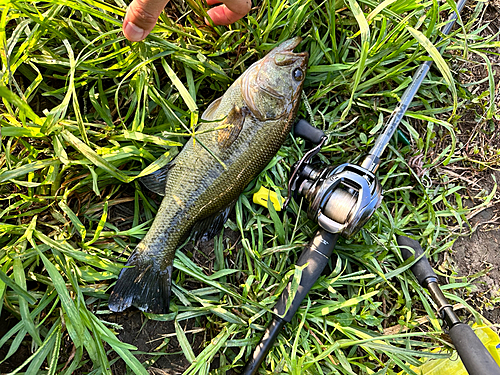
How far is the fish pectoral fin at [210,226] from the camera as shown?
237 cm

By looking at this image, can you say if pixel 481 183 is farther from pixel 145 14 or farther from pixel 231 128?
pixel 145 14

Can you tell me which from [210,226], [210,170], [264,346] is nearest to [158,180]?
[210,170]

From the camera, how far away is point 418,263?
99.2 inches

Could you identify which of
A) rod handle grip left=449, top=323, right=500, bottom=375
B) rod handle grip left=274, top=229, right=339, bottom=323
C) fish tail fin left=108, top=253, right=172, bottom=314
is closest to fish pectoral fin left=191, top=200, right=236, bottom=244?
fish tail fin left=108, top=253, right=172, bottom=314

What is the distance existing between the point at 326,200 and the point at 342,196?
12 cm

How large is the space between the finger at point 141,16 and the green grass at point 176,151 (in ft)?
0.92

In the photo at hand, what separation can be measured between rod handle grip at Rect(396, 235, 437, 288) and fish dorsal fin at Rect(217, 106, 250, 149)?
63.5 inches

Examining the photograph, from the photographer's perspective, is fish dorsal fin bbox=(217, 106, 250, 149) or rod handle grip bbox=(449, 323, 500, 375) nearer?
rod handle grip bbox=(449, 323, 500, 375)

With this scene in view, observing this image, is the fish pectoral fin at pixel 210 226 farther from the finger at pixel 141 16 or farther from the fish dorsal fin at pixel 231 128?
the finger at pixel 141 16

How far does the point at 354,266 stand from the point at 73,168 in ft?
7.84

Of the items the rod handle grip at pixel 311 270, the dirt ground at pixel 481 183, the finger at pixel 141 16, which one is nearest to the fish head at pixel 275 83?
the finger at pixel 141 16

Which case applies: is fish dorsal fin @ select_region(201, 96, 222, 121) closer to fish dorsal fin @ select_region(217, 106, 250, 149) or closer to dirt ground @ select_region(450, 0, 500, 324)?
fish dorsal fin @ select_region(217, 106, 250, 149)

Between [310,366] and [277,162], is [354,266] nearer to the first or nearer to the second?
[310,366]

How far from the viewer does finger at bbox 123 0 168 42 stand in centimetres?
170
